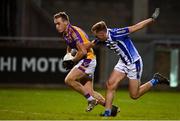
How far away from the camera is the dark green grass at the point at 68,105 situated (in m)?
14.7

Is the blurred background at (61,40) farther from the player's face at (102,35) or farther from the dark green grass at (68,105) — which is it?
the player's face at (102,35)

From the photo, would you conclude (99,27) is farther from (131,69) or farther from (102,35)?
(131,69)

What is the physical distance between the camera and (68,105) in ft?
59.2

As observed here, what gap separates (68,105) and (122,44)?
161 inches

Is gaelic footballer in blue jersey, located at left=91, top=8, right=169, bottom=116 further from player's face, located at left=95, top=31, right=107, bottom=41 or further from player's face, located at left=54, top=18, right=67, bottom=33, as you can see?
player's face, located at left=54, top=18, right=67, bottom=33

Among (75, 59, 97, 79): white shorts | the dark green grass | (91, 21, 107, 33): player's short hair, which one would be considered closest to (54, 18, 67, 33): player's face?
(75, 59, 97, 79): white shorts

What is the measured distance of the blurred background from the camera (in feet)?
82.0

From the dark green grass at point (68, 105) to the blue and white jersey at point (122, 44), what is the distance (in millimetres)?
1122

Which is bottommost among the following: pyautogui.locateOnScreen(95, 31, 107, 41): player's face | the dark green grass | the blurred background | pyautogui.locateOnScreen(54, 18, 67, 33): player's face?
the dark green grass

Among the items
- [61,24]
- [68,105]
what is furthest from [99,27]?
[68,105]

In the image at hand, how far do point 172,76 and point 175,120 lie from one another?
11980mm

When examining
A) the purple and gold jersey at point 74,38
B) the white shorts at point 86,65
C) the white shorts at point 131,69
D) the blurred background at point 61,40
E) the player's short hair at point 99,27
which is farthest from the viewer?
the blurred background at point 61,40

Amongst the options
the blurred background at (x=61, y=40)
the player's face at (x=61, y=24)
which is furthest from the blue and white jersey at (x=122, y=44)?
the blurred background at (x=61, y=40)

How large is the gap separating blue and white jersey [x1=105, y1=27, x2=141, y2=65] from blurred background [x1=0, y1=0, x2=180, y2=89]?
10536 millimetres
